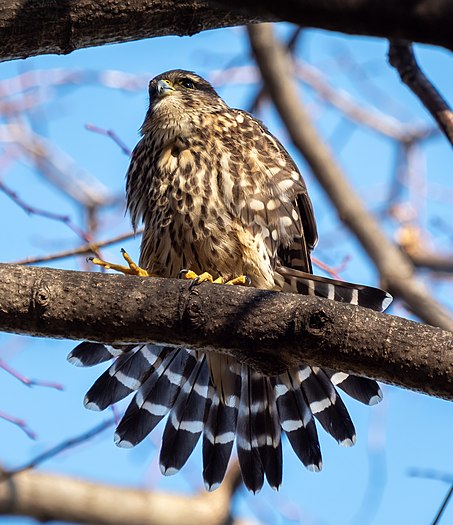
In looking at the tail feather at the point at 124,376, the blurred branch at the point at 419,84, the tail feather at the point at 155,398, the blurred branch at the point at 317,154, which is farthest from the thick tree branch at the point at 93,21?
the blurred branch at the point at 317,154

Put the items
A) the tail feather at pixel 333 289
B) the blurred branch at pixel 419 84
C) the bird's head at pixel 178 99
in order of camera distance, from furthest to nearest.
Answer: the bird's head at pixel 178 99
the blurred branch at pixel 419 84
the tail feather at pixel 333 289

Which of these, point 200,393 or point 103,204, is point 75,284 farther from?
point 103,204

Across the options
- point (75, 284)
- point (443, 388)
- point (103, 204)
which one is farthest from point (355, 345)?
point (103, 204)

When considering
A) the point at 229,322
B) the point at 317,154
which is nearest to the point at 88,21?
the point at 229,322

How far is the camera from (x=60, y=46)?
287 cm

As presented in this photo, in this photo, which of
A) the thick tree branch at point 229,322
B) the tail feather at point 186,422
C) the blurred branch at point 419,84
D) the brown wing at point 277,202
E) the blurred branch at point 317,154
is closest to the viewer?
the thick tree branch at point 229,322

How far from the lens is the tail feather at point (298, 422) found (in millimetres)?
3307

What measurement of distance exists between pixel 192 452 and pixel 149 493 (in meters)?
1.37

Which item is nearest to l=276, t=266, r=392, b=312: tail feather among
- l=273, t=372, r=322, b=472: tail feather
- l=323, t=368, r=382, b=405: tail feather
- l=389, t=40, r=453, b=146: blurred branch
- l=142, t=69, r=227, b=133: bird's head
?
l=323, t=368, r=382, b=405: tail feather

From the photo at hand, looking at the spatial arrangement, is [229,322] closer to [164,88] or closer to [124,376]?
[124,376]

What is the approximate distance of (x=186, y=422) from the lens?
3488 mm

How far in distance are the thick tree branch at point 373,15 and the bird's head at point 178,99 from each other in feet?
9.20

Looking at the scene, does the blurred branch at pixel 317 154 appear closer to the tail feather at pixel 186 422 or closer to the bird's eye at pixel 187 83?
the bird's eye at pixel 187 83

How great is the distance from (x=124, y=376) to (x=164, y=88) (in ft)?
5.02
